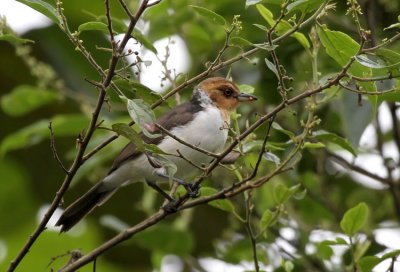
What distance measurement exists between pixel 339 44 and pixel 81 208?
1.90 meters

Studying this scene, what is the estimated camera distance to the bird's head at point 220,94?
5.02 meters

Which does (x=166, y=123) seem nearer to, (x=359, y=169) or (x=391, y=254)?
(x=359, y=169)

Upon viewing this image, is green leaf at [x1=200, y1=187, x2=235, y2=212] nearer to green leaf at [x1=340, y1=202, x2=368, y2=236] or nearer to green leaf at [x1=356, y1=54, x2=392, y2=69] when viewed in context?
green leaf at [x1=340, y1=202, x2=368, y2=236]

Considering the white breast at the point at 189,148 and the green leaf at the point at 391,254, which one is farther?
the white breast at the point at 189,148

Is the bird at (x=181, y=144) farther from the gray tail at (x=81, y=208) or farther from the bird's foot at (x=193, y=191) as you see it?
the bird's foot at (x=193, y=191)

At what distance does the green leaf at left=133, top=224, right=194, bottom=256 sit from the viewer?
4.89 meters

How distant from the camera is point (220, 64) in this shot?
3.24 metres

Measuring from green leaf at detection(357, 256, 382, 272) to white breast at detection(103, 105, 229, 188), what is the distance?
3.80ft

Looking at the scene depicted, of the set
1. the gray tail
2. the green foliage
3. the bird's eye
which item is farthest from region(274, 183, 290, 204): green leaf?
the bird's eye

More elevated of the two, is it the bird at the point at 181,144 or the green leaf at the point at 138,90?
the bird at the point at 181,144

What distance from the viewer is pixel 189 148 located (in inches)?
182

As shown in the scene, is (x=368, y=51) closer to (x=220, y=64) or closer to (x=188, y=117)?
(x=220, y=64)

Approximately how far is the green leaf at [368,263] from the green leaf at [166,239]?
1.50 metres

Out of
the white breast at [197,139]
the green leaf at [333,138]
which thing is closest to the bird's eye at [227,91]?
the white breast at [197,139]
